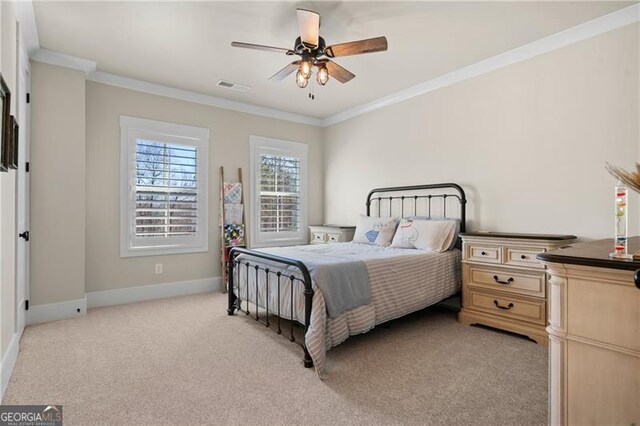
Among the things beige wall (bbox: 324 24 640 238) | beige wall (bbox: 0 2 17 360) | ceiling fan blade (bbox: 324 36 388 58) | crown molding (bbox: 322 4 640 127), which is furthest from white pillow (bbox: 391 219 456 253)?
beige wall (bbox: 0 2 17 360)

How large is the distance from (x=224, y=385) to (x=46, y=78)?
11.4 ft

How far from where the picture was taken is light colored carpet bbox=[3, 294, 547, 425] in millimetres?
1854

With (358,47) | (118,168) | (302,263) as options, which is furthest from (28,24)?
(302,263)

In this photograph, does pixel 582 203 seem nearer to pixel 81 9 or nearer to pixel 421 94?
pixel 421 94

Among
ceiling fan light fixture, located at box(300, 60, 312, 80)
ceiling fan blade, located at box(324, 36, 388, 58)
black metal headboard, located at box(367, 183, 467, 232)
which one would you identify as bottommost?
black metal headboard, located at box(367, 183, 467, 232)

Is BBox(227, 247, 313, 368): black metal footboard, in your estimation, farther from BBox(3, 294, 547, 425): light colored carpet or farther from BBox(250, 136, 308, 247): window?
BBox(250, 136, 308, 247): window

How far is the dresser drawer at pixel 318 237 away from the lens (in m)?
5.15

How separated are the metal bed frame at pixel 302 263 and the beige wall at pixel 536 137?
0.13m

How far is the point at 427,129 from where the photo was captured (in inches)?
167

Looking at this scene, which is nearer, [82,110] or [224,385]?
[224,385]

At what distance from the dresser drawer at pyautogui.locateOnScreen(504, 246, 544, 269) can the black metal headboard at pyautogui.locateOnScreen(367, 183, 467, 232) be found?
75cm

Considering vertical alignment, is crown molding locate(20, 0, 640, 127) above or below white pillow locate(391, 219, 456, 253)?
above

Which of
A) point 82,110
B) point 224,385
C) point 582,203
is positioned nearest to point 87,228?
point 82,110

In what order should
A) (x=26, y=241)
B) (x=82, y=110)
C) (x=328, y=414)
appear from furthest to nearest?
1. (x=82, y=110)
2. (x=26, y=241)
3. (x=328, y=414)
